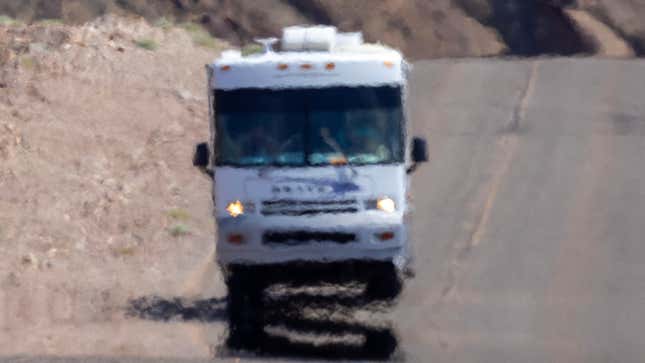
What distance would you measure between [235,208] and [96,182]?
8504 mm

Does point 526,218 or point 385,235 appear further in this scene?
point 526,218

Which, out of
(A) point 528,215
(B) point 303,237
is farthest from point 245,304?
(A) point 528,215

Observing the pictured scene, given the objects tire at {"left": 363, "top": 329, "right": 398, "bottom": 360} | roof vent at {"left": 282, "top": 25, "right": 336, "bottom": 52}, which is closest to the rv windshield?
roof vent at {"left": 282, "top": 25, "right": 336, "bottom": 52}

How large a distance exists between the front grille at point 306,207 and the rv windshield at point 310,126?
44 cm

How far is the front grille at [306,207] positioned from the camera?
56.8ft

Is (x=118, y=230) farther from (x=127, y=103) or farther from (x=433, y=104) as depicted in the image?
(x=433, y=104)

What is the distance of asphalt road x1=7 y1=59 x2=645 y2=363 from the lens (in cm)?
1745

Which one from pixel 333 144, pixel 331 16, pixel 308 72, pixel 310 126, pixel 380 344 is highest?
pixel 331 16

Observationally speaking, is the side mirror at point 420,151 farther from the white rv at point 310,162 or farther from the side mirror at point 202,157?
the side mirror at point 202,157

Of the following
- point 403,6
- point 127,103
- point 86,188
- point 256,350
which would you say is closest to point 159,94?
point 127,103

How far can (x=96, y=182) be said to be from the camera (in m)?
25.5

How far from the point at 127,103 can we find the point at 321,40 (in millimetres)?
12719

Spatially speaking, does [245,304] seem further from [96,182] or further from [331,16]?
[331,16]

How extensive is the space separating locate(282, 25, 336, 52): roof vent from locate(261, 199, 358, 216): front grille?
1.92 metres
